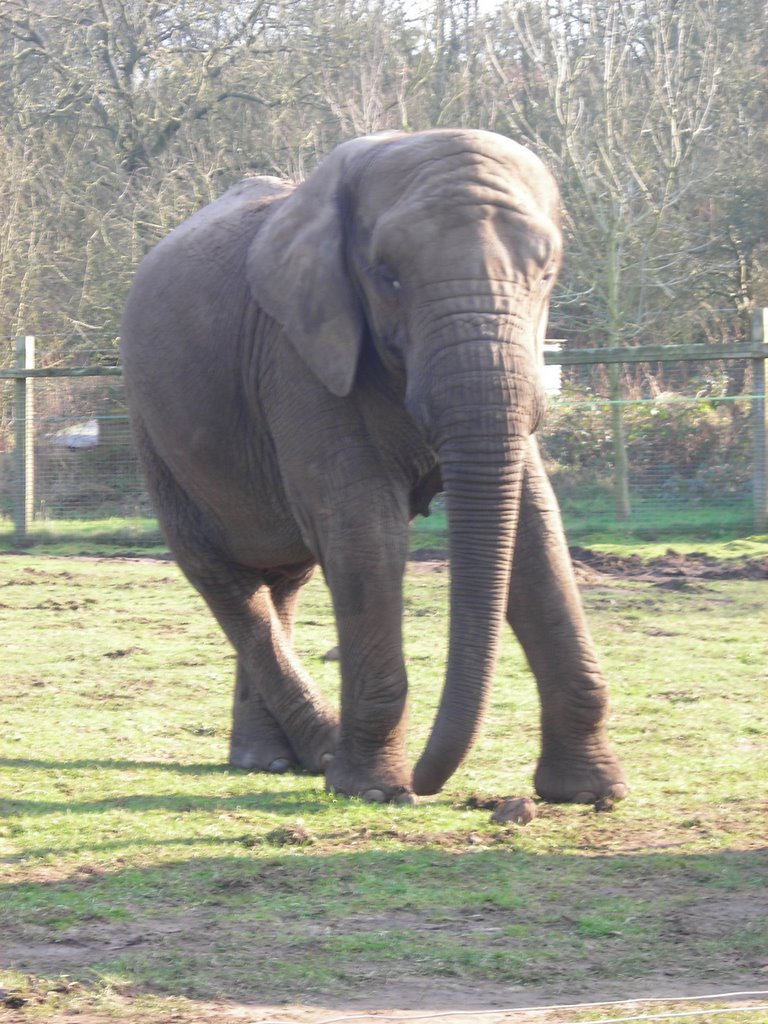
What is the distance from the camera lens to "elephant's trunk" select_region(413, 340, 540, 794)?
5.12 m

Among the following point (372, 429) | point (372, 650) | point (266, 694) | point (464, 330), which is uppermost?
point (464, 330)

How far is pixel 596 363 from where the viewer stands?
51.3 feet

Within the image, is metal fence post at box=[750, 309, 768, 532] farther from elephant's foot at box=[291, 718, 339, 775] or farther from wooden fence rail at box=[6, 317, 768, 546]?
elephant's foot at box=[291, 718, 339, 775]

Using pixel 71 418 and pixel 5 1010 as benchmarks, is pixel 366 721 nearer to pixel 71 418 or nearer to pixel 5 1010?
pixel 5 1010

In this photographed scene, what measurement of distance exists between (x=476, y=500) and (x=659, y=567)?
26.8 ft

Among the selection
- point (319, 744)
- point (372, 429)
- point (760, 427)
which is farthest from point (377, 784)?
point (760, 427)

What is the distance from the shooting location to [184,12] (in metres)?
23.3


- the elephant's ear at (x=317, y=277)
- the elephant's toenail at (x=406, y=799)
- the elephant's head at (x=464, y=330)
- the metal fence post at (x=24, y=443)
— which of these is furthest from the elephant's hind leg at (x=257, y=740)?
the metal fence post at (x=24, y=443)

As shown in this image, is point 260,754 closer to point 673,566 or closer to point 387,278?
point 387,278

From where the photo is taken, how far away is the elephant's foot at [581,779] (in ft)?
18.9

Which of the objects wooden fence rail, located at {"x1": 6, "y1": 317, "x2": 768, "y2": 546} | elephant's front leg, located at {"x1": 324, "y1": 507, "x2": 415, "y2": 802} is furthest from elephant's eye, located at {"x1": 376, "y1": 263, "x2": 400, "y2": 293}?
wooden fence rail, located at {"x1": 6, "y1": 317, "x2": 768, "y2": 546}

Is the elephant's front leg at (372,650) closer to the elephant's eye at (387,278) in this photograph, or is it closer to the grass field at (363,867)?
the grass field at (363,867)

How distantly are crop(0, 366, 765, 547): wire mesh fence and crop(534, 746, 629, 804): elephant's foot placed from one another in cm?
923

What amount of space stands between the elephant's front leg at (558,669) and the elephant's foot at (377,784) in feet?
1.71
